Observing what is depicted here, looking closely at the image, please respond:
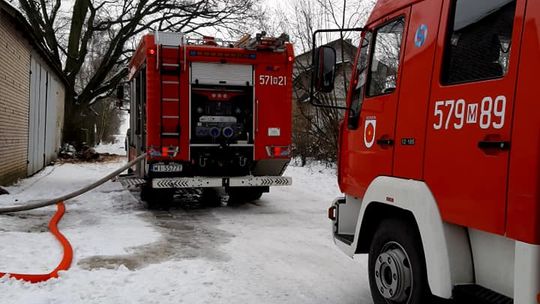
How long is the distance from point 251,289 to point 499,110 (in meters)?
3.04

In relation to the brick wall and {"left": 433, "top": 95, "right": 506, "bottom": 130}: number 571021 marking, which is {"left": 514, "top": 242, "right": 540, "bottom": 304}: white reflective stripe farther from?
the brick wall

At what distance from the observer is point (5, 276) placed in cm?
475

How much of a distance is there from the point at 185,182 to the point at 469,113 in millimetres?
6948

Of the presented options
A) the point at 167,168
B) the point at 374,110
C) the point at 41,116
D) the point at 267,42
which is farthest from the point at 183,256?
the point at 41,116

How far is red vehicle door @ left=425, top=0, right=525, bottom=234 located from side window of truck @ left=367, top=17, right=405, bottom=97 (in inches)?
22.9

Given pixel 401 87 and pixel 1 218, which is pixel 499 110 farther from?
pixel 1 218

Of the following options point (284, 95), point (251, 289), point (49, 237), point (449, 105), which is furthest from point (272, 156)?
point (449, 105)

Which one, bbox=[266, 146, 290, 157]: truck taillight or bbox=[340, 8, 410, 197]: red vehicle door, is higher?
bbox=[340, 8, 410, 197]: red vehicle door

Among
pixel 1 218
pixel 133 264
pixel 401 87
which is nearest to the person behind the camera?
pixel 401 87

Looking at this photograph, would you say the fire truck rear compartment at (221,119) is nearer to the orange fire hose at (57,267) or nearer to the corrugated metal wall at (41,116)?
the orange fire hose at (57,267)

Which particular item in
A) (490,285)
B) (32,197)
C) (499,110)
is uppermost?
(499,110)

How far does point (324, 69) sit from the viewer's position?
13.8 feet

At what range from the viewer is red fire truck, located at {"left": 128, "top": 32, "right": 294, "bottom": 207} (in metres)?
9.18

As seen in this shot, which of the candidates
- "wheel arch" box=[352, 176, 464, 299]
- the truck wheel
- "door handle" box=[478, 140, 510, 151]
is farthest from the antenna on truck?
"door handle" box=[478, 140, 510, 151]
